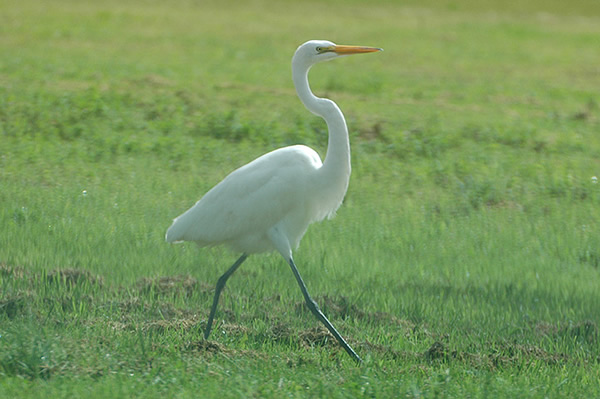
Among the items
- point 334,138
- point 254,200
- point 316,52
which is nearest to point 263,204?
point 254,200

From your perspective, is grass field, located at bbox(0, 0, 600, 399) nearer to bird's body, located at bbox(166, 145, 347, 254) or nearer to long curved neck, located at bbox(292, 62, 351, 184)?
bird's body, located at bbox(166, 145, 347, 254)

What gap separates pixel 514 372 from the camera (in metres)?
5.40

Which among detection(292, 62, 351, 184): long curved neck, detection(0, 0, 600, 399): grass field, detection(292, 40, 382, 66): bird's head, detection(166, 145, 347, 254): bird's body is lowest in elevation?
detection(0, 0, 600, 399): grass field

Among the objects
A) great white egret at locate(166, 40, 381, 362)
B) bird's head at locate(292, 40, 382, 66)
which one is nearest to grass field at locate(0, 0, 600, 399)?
great white egret at locate(166, 40, 381, 362)

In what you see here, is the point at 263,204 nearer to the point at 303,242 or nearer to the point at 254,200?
the point at 254,200

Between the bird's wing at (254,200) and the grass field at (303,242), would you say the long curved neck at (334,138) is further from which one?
the grass field at (303,242)

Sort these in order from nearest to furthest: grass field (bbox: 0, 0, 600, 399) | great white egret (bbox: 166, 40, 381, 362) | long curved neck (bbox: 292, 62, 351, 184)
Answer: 1. grass field (bbox: 0, 0, 600, 399)
2. long curved neck (bbox: 292, 62, 351, 184)
3. great white egret (bbox: 166, 40, 381, 362)

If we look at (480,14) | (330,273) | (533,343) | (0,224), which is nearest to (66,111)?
(0,224)

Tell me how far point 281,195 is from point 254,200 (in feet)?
0.63

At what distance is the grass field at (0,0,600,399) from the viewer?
5.05 meters

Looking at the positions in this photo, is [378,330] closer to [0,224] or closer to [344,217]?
[344,217]

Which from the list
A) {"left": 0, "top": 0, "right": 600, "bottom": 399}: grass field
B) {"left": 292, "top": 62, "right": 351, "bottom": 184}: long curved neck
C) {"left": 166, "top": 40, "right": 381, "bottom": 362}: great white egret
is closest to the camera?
{"left": 0, "top": 0, "right": 600, "bottom": 399}: grass field

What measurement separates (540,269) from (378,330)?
2.27 m

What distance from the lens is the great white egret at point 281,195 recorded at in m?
5.87
